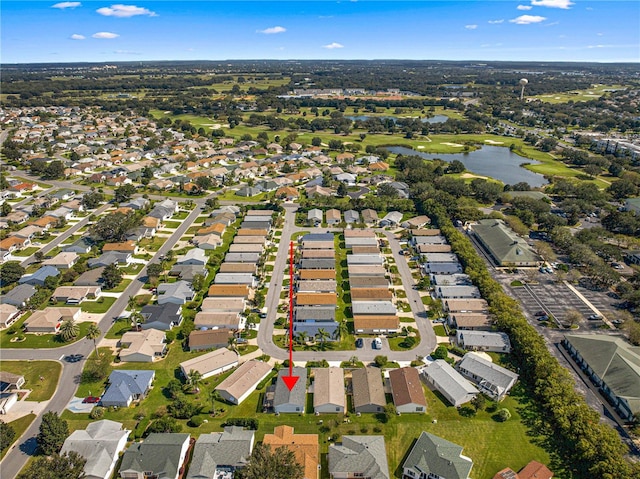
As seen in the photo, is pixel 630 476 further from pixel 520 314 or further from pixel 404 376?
pixel 520 314

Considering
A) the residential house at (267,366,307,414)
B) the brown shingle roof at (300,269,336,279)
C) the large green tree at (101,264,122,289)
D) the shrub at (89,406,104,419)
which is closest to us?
the shrub at (89,406,104,419)

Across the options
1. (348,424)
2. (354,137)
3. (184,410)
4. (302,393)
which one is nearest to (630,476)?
(348,424)

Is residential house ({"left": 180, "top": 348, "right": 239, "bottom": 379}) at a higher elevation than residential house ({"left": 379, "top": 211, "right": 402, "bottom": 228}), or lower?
lower

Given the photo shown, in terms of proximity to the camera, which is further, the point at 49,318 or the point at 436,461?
the point at 49,318

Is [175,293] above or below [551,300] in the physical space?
above

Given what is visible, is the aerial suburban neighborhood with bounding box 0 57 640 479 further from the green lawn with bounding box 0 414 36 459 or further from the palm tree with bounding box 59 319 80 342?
the green lawn with bounding box 0 414 36 459

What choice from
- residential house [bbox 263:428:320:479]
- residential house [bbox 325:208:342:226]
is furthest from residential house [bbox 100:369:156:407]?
residential house [bbox 325:208:342:226]

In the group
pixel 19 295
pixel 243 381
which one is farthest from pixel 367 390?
pixel 19 295

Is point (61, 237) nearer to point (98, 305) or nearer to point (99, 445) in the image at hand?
point (98, 305)
